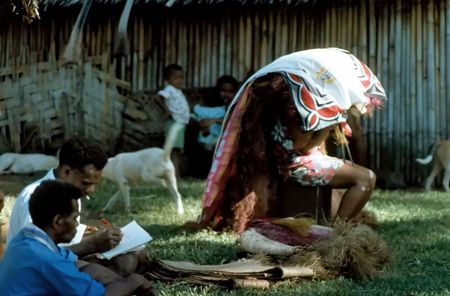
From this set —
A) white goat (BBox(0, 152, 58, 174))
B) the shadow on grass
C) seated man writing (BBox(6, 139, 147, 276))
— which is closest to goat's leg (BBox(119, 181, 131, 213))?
the shadow on grass

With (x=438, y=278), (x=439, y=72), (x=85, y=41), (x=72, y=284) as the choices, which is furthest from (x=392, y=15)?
(x=72, y=284)

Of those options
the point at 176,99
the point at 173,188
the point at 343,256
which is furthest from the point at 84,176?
the point at 176,99

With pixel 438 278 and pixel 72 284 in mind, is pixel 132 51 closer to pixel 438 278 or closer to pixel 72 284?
pixel 438 278

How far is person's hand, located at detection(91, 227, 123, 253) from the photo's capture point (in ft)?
17.4

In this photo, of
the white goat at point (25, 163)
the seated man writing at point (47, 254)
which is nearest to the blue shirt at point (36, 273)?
the seated man writing at point (47, 254)

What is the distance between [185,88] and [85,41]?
1.66 meters

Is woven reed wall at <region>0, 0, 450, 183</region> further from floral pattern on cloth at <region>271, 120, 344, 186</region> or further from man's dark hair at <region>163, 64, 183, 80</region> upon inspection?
floral pattern on cloth at <region>271, 120, 344, 186</region>

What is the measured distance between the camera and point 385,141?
12328 mm

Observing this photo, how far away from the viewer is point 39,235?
4.10 m

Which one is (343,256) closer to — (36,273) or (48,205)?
(48,205)

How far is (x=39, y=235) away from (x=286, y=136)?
3.87 m

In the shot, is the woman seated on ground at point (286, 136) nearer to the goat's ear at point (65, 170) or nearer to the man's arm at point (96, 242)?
the man's arm at point (96, 242)

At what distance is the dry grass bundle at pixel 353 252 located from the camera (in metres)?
6.24

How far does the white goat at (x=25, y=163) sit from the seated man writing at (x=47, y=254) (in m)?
8.89
